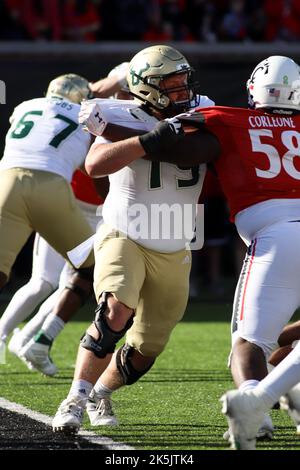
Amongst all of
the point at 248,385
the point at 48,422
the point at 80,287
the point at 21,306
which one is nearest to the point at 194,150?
the point at 248,385

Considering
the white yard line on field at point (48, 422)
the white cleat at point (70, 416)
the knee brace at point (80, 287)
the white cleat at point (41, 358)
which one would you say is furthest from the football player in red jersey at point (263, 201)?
the white cleat at point (41, 358)

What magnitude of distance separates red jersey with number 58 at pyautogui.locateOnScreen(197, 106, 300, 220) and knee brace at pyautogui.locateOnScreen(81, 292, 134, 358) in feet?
2.23

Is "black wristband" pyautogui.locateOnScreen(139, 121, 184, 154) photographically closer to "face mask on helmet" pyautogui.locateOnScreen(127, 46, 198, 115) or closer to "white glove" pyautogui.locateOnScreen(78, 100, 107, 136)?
"white glove" pyautogui.locateOnScreen(78, 100, 107, 136)

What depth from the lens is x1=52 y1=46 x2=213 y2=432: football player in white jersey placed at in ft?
14.7

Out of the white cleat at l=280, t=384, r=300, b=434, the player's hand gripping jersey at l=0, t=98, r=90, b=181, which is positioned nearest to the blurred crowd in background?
the player's hand gripping jersey at l=0, t=98, r=90, b=181

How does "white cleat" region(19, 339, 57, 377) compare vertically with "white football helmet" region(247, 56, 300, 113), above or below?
below

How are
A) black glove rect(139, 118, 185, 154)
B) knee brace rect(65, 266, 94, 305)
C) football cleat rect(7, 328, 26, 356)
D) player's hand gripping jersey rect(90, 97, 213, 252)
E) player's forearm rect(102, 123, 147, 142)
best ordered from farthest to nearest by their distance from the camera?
football cleat rect(7, 328, 26, 356) < knee brace rect(65, 266, 94, 305) < player's hand gripping jersey rect(90, 97, 213, 252) < player's forearm rect(102, 123, 147, 142) < black glove rect(139, 118, 185, 154)

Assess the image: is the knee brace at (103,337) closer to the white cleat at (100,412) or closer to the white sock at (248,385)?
the white cleat at (100,412)

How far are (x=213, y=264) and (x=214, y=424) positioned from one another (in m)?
6.94

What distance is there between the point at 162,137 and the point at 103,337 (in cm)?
86

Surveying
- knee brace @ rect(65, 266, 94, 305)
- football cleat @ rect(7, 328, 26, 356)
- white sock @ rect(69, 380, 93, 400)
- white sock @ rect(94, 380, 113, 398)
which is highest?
white sock @ rect(69, 380, 93, 400)

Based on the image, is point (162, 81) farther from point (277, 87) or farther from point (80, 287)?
point (80, 287)

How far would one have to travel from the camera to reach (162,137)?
4301 millimetres

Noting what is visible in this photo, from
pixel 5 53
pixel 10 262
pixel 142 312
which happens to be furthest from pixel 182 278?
pixel 5 53
